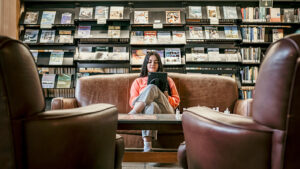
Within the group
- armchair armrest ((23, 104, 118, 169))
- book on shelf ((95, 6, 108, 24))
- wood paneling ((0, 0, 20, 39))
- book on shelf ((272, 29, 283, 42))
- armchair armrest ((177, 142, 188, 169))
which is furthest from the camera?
book on shelf ((272, 29, 283, 42))

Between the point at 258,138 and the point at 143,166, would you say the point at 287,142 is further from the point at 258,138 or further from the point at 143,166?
the point at 143,166

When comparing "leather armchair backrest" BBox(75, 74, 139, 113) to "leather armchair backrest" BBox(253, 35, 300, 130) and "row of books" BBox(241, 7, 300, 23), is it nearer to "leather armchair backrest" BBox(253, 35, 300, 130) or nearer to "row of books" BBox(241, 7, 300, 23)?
"leather armchair backrest" BBox(253, 35, 300, 130)

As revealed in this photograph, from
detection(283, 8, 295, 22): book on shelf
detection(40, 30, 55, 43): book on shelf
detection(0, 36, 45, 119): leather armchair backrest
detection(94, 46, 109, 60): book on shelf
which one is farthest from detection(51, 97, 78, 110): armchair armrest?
detection(283, 8, 295, 22): book on shelf

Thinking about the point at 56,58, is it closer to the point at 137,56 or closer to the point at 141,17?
the point at 137,56

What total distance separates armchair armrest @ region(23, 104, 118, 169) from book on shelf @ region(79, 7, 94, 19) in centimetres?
367

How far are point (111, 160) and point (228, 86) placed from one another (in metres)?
2.06

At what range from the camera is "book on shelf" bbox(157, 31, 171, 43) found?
14.1 feet

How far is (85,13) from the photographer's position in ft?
14.3

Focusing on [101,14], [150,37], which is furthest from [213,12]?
[101,14]

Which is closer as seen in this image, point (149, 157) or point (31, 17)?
point (149, 157)

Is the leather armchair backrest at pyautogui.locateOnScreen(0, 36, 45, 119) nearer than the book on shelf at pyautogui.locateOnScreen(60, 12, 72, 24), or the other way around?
the leather armchair backrest at pyautogui.locateOnScreen(0, 36, 45, 119)

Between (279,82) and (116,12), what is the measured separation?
399 centimetres

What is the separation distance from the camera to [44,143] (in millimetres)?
763

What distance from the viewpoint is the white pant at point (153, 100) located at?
2.33m
